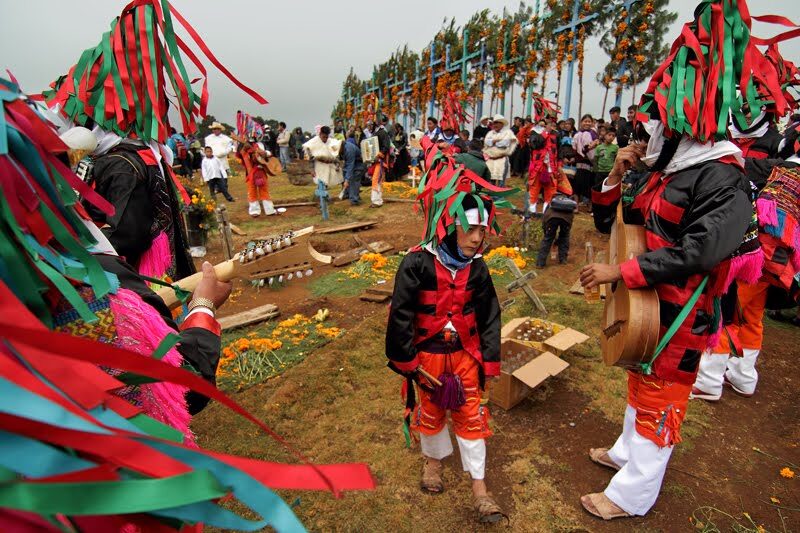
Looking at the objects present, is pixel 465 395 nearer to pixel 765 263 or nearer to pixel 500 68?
pixel 765 263

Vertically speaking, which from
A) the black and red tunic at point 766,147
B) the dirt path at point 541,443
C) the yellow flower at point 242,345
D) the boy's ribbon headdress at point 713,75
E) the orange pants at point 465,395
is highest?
the boy's ribbon headdress at point 713,75

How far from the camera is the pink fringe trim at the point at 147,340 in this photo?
4.14 ft

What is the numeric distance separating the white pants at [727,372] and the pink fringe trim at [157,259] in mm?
4412

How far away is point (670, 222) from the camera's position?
2.41 meters

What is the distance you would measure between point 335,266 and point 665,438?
6075 mm

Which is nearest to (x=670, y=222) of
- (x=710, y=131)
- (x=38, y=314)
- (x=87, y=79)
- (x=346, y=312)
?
(x=710, y=131)

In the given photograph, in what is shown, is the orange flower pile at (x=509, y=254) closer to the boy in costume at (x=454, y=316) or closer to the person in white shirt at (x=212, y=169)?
the boy in costume at (x=454, y=316)

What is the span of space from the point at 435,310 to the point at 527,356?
79.1 inches

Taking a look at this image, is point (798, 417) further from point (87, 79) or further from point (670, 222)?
point (87, 79)

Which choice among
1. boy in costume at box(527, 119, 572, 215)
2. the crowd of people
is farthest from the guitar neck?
boy in costume at box(527, 119, 572, 215)

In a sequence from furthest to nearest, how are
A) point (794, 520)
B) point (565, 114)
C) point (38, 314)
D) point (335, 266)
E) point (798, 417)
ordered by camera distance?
point (565, 114)
point (335, 266)
point (798, 417)
point (794, 520)
point (38, 314)

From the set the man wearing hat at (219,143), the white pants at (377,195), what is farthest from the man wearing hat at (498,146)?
the man wearing hat at (219,143)

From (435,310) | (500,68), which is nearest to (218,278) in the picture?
(435,310)

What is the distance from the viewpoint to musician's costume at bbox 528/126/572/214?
8867 millimetres
